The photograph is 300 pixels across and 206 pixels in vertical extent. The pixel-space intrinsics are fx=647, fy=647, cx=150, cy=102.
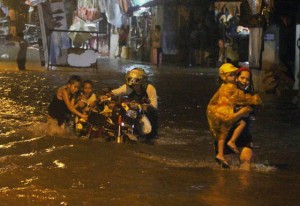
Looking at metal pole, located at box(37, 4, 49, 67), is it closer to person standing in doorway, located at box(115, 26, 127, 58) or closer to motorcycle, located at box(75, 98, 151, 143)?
person standing in doorway, located at box(115, 26, 127, 58)

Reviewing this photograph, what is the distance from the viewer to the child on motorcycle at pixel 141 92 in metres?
9.89

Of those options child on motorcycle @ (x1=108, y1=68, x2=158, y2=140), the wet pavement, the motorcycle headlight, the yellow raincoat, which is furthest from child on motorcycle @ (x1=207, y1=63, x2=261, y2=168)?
child on motorcycle @ (x1=108, y1=68, x2=158, y2=140)

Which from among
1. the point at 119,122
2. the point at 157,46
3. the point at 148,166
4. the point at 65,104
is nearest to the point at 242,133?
the point at 148,166

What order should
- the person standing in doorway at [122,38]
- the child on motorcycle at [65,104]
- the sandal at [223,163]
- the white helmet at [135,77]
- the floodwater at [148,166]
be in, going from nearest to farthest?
the floodwater at [148,166] → the sandal at [223,163] → the white helmet at [135,77] → the child on motorcycle at [65,104] → the person standing in doorway at [122,38]

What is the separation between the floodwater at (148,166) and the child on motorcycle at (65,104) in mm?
287

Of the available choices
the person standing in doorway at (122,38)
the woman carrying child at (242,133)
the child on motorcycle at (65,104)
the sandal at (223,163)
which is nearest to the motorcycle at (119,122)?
the child on motorcycle at (65,104)

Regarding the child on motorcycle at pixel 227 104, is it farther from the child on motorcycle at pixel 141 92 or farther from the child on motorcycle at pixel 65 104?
the child on motorcycle at pixel 65 104

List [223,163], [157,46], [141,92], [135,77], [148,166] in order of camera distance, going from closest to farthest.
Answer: [223,163]
[148,166]
[135,77]
[141,92]
[157,46]

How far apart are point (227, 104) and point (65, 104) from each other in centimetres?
347

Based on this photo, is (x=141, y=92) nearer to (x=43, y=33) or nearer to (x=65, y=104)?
(x=65, y=104)

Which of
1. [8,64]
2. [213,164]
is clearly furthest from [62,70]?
[213,164]

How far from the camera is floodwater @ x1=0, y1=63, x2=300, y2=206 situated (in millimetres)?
6988

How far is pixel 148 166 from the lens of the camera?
8609 mm

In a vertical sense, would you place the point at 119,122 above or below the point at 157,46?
below
